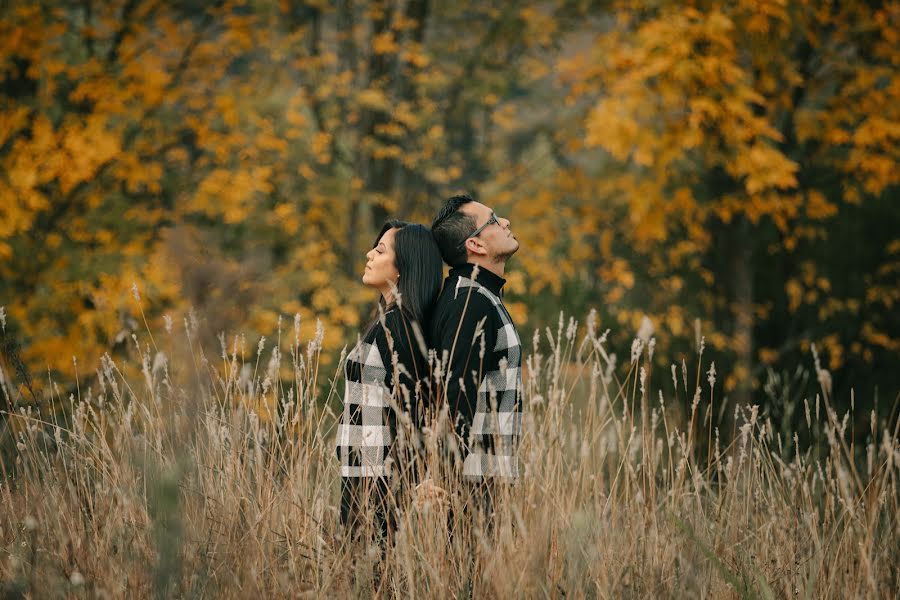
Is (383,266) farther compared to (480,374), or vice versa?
(383,266)

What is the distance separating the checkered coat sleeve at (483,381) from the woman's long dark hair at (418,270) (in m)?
0.12

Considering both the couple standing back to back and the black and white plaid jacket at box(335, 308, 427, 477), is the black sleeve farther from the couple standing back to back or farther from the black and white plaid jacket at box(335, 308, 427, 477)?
the black and white plaid jacket at box(335, 308, 427, 477)

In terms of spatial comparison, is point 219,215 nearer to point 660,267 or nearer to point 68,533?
point 660,267

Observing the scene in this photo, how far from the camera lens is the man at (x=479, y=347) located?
94.5 inches

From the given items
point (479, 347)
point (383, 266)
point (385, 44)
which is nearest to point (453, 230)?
point (383, 266)

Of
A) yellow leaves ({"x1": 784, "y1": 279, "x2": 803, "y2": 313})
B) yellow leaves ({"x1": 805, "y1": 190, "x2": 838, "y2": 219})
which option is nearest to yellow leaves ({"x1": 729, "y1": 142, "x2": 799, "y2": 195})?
yellow leaves ({"x1": 805, "y1": 190, "x2": 838, "y2": 219})

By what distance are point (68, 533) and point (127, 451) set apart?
30cm

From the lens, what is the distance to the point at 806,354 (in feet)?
23.9

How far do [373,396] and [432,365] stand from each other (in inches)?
9.2

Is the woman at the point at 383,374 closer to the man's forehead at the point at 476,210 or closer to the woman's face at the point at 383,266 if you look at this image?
the woman's face at the point at 383,266

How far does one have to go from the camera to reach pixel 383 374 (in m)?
2.57

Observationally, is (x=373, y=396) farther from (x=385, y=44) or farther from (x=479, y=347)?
(x=385, y=44)

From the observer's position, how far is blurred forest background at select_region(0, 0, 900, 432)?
5.38 meters

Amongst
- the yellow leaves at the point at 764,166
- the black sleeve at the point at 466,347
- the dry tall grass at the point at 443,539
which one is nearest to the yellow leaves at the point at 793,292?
the yellow leaves at the point at 764,166
